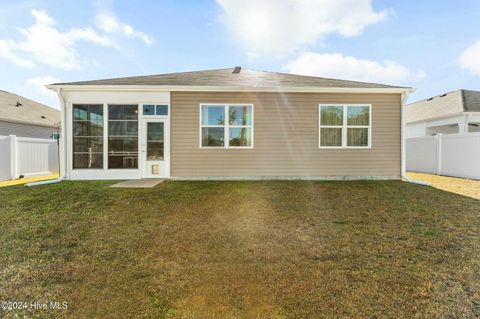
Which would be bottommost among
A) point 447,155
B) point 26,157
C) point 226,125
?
point 26,157

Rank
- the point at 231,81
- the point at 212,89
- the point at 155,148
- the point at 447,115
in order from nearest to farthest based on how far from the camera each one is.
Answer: the point at 212,89 → the point at 155,148 → the point at 231,81 → the point at 447,115

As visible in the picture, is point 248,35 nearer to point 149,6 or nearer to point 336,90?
point 149,6

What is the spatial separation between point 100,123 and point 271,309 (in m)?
8.44

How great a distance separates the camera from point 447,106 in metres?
14.0

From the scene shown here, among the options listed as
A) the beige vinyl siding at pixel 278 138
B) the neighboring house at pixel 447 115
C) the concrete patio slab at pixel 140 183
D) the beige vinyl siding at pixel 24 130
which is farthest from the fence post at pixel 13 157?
the neighboring house at pixel 447 115

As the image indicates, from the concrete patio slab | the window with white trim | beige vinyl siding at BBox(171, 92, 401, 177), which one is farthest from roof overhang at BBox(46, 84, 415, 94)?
the concrete patio slab

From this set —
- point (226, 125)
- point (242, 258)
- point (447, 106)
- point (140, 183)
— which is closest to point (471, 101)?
point (447, 106)

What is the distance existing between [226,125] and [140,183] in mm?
3453

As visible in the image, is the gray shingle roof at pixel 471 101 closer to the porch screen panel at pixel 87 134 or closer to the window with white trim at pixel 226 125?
the window with white trim at pixel 226 125

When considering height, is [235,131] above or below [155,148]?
above

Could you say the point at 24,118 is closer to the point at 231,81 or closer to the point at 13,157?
the point at 13,157

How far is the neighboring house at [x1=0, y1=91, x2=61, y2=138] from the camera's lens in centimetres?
1230

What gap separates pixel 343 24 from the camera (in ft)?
35.1

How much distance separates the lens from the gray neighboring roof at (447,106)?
41.8 ft
